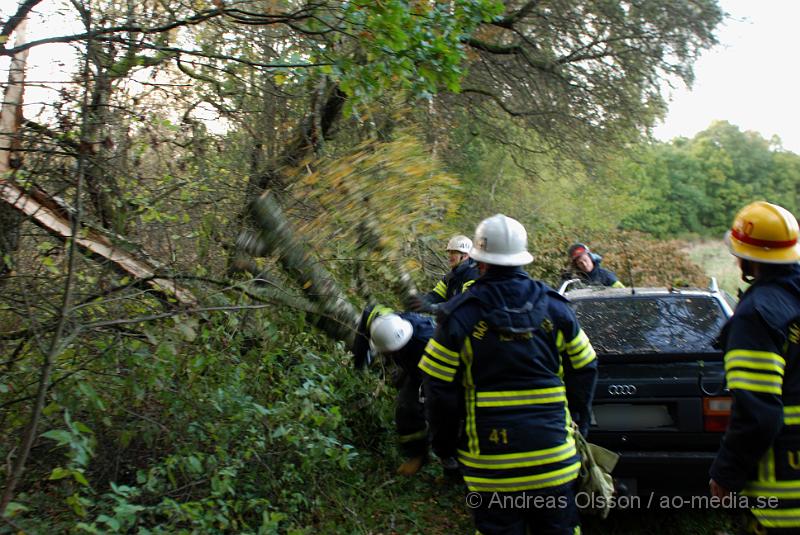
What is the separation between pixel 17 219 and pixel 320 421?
2.20m

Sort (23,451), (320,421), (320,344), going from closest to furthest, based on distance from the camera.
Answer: (23,451)
(320,421)
(320,344)

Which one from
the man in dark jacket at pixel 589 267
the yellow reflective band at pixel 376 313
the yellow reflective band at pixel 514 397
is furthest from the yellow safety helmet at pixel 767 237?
the man in dark jacket at pixel 589 267

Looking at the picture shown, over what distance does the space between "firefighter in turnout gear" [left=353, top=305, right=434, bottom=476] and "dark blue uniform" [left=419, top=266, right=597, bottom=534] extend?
1307mm

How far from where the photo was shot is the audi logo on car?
4.38 metres

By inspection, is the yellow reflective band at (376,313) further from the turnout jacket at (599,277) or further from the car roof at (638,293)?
the turnout jacket at (599,277)

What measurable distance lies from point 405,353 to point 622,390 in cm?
136

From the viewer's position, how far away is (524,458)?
2.90m

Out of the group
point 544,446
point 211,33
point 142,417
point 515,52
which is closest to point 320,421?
point 142,417

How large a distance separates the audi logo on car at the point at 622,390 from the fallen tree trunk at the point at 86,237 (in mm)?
2656

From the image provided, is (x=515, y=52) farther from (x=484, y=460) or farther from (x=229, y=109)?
(x=484, y=460)

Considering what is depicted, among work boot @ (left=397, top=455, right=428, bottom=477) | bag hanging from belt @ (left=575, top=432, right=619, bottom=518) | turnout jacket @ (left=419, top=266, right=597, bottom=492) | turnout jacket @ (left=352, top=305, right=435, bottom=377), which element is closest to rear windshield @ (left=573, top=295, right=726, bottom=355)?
turnout jacket @ (left=352, top=305, right=435, bottom=377)

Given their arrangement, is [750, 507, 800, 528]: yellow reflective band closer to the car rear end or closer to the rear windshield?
the car rear end

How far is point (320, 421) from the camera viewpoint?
450cm

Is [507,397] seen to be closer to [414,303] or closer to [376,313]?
[376,313]
